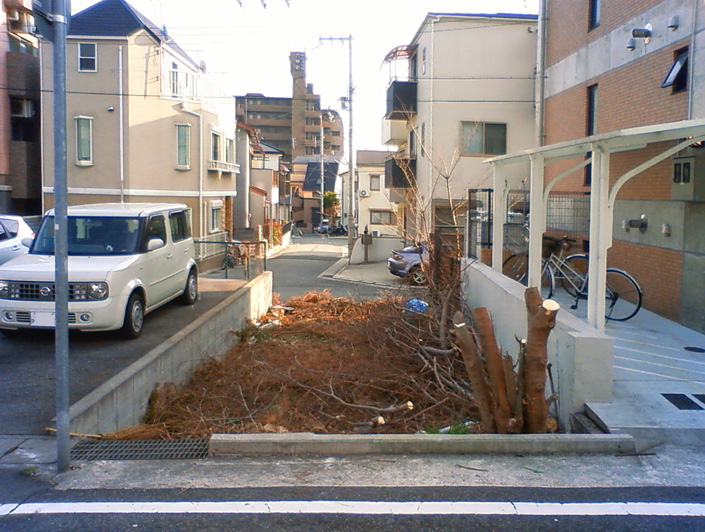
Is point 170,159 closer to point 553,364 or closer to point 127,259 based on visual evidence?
point 127,259

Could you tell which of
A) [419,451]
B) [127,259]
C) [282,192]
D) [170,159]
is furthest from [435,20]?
[282,192]

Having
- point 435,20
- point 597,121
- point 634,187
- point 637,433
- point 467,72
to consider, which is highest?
point 435,20

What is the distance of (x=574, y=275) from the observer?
467 inches

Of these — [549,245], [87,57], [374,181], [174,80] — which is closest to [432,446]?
[549,245]

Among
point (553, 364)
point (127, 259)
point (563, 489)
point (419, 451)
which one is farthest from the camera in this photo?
point (127, 259)

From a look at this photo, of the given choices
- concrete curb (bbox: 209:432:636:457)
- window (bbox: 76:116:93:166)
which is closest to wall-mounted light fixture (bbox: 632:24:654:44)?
concrete curb (bbox: 209:432:636:457)

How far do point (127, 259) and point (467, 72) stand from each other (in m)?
18.7

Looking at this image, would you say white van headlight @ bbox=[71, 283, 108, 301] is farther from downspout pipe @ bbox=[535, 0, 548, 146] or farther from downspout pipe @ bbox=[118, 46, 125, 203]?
downspout pipe @ bbox=[118, 46, 125, 203]

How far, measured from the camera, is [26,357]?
8.47 meters

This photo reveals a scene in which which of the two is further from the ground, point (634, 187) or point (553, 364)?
point (634, 187)

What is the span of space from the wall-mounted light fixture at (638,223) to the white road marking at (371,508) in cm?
740

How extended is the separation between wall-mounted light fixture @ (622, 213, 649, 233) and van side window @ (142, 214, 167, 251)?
7.67m

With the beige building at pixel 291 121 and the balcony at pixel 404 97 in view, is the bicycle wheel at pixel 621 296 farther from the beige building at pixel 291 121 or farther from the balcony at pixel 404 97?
the beige building at pixel 291 121

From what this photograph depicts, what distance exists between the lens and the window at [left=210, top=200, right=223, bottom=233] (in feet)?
98.9
